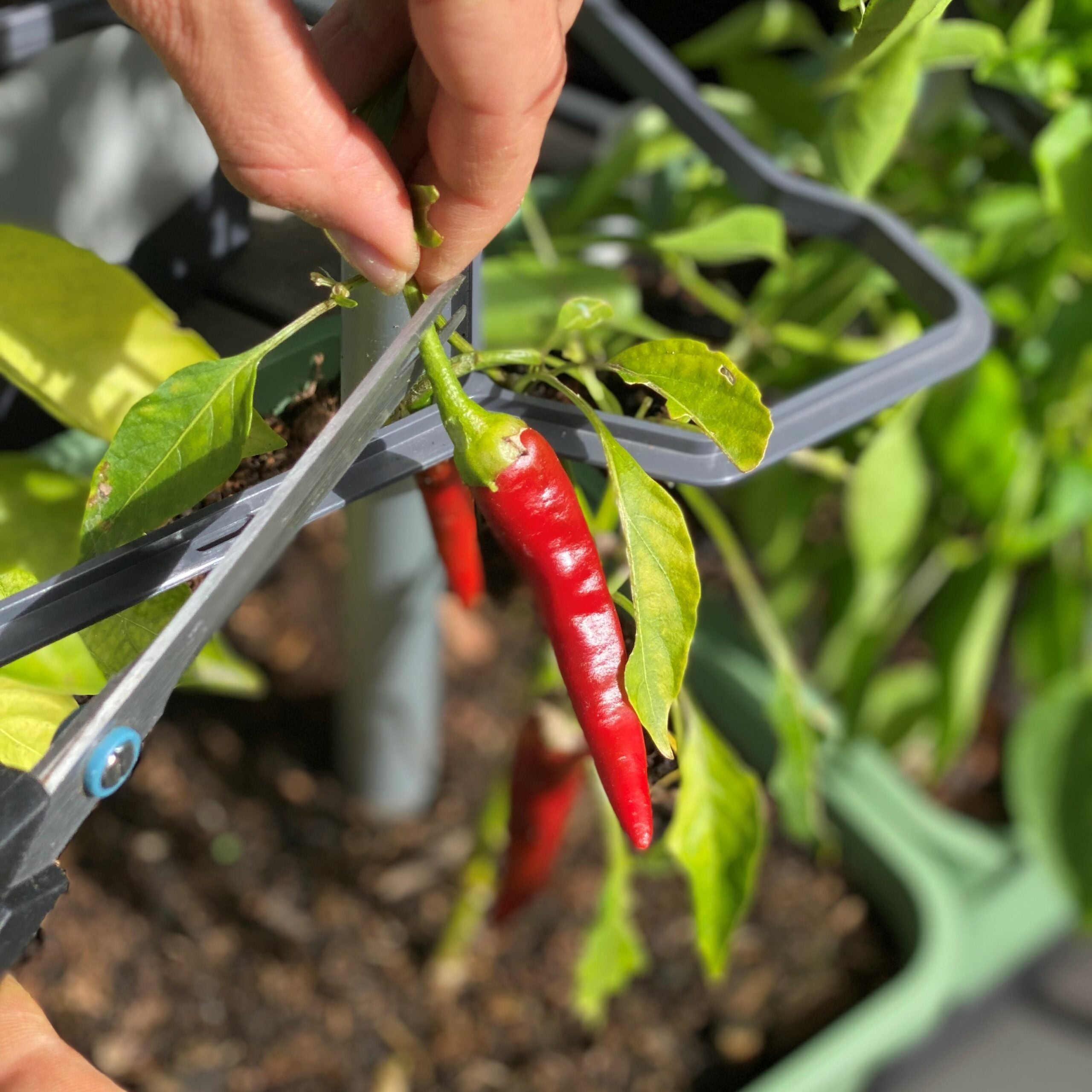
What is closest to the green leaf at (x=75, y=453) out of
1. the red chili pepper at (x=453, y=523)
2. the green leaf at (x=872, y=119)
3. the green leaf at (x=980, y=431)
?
the red chili pepper at (x=453, y=523)

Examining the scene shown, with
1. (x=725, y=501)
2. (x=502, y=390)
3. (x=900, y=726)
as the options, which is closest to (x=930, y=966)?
(x=900, y=726)

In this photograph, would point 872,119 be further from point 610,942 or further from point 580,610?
point 610,942

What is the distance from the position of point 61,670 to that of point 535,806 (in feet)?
1.01

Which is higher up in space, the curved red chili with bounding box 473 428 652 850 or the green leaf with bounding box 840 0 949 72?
the green leaf with bounding box 840 0 949 72

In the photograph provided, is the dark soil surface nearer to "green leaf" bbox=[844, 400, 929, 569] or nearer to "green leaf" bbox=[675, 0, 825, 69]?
"green leaf" bbox=[844, 400, 929, 569]

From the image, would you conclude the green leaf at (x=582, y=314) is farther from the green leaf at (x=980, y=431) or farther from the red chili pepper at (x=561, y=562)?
the green leaf at (x=980, y=431)

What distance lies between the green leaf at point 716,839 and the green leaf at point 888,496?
0.22 m

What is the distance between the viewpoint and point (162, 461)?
0.31 m

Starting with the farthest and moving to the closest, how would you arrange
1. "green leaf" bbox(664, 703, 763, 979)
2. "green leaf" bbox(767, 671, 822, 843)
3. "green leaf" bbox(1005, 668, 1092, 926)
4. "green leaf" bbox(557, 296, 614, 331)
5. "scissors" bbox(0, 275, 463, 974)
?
1. "green leaf" bbox(1005, 668, 1092, 926)
2. "green leaf" bbox(767, 671, 822, 843)
3. "green leaf" bbox(664, 703, 763, 979)
4. "green leaf" bbox(557, 296, 614, 331)
5. "scissors" bbox(0, 275, 463, 974)

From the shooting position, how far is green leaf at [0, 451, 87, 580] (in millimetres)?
398

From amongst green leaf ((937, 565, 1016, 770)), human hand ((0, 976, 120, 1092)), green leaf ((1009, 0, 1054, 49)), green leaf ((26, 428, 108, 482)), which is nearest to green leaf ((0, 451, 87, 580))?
green leaf ((26, 428, 108, 482))

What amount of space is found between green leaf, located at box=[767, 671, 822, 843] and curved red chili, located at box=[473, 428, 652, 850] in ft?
0.80

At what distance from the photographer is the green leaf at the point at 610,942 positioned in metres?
0.59

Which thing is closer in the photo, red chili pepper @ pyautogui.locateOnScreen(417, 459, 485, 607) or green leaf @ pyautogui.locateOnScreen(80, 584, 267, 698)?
green leaf @ pyautogui.locateOnScreen(80, 584, 267, 698)
